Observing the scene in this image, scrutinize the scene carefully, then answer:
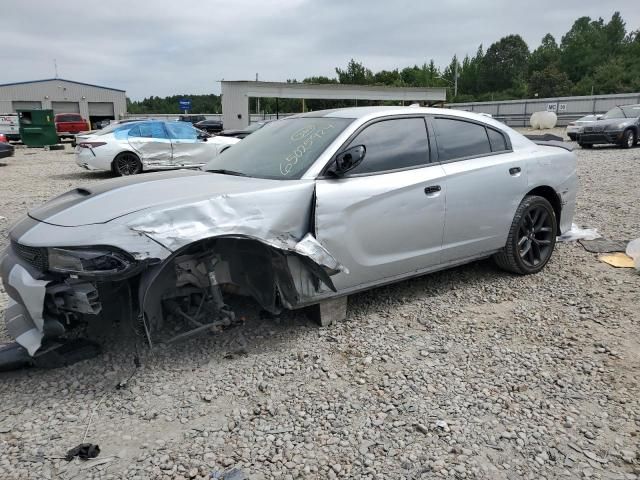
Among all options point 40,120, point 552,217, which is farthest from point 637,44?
point 552,217

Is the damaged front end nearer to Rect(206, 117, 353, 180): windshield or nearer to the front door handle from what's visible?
Rect(206, 117, 353, 180): windshield

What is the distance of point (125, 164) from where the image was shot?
13156 mm

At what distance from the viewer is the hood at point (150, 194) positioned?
3.06m

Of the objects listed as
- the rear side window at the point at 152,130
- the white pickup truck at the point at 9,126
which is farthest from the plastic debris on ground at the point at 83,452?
the white pickup truck at the point at 9,126

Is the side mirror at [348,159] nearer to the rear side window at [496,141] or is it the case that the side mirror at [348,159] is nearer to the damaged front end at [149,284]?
the damaged front end at [149,284]

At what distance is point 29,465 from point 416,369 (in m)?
2.19

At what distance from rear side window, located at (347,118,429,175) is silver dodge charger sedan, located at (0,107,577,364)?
0.4 inches

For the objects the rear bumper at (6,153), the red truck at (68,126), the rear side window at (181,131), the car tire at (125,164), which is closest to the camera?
the car tire at (125,164)

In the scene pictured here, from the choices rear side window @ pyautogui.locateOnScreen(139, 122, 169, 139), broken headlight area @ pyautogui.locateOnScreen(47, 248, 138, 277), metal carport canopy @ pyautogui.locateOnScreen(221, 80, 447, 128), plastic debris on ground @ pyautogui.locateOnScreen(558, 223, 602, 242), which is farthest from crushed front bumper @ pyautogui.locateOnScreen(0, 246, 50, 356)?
metal carport canopy @ pyautogui.locateOnScreen(221, 80, 447, 128)

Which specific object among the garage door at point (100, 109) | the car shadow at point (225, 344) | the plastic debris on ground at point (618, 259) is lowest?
the car shadow at point (225, 344)

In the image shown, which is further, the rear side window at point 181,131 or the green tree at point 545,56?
the green tree at point 545,56

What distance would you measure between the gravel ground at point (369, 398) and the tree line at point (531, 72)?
2252 inches

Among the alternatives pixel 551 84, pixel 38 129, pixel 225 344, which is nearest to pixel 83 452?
pixel 225 344

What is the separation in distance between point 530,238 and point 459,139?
1.23m
